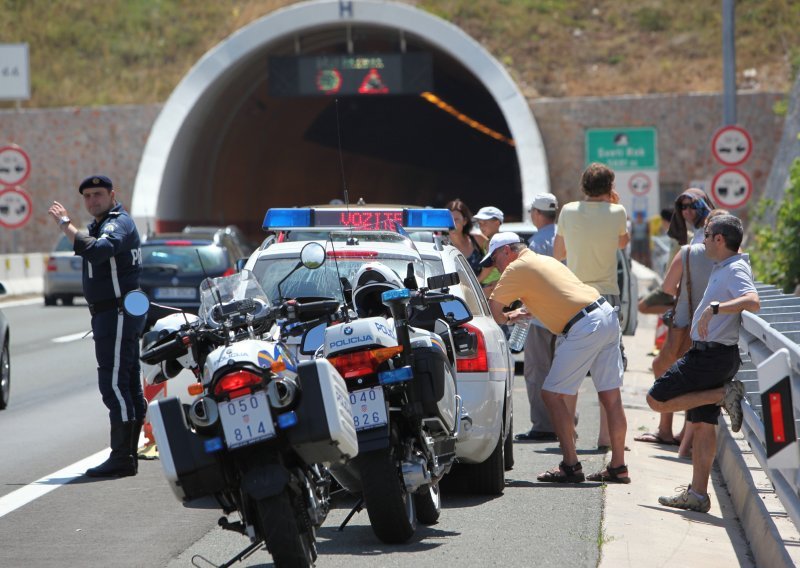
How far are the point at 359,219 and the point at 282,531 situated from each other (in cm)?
405

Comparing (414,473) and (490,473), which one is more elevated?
(414,473)

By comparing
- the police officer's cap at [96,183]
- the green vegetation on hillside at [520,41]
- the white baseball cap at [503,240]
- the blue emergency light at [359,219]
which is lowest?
the white baseball cap at [503,240]

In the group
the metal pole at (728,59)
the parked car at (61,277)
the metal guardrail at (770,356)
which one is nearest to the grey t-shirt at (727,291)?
the metal guardrail at (770,356)

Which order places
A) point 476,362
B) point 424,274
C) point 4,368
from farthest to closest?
1. point 4,368
2. point 424,274
3. point 476,362

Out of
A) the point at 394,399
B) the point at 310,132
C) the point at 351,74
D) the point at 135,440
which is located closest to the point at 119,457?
the point at 135,440

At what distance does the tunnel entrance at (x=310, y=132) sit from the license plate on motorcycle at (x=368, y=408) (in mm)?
29531

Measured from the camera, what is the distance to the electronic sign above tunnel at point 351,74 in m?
37.9

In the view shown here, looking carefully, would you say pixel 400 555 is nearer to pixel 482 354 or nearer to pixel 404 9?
pixel 482 354

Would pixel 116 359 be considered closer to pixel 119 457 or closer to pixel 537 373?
pixel 119 457

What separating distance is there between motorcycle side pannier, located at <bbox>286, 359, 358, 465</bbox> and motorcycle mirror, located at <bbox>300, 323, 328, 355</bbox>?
1.67 m

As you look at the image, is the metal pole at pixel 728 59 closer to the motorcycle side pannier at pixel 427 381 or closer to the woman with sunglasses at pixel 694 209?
the woman with sunglasses at pixel 694 209

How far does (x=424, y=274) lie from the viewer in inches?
360

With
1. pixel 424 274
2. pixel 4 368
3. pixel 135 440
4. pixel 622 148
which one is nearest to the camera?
pixel 424 274

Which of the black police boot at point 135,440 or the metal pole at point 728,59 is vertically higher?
the metal pole at point 728,59
